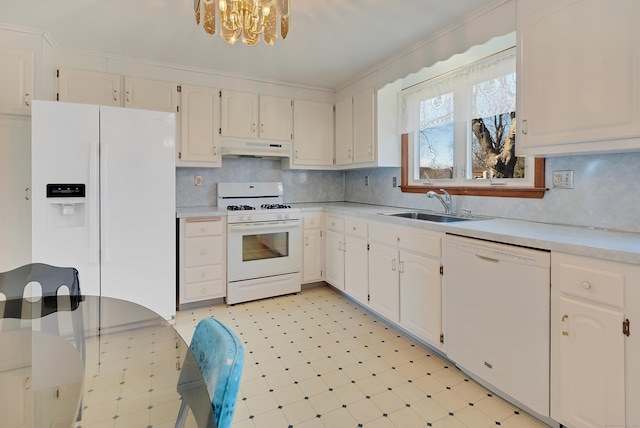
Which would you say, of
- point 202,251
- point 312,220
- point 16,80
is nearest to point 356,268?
point 312,220

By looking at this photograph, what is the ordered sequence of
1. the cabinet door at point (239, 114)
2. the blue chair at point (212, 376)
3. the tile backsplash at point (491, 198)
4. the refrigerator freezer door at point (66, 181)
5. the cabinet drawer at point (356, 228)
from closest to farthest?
the blue chair at point (212, 376), the tile backsplash at point (491, 198), the refrigerator freezer door at point (66, 181), the cabinet drawer at point (356, 228), the cabinet door at point (239, 114)

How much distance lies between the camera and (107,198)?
2.46 metres

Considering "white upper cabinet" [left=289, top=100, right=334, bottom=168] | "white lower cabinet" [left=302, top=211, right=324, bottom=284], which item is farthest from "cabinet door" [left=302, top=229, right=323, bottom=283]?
"white upper cabinet" [left=289, top=100, right=334, bottom=168]

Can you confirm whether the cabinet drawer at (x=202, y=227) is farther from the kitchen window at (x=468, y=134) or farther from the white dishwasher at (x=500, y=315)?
the white dishwasher at (x=500, y=315)

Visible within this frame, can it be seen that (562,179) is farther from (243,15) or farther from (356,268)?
(243,15)

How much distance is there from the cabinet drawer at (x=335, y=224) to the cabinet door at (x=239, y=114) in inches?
48.6

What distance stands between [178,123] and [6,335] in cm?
230

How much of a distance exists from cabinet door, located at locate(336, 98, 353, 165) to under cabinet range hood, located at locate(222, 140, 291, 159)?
0.62 meters

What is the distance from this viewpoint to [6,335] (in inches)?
57.1

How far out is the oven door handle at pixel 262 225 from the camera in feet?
10.5

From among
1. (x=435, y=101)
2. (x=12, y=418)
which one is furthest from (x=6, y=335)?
(x=435, y=101)

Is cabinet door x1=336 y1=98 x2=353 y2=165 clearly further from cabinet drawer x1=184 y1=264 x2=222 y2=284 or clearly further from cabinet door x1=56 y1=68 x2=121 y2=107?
cabinet door x1=56 y1=68 x2=121 y2=107

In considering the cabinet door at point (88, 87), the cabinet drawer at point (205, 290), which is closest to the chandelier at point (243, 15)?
the cabinet door at point (88, 87)

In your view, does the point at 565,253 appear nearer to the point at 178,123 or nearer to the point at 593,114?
the point at 593,114
